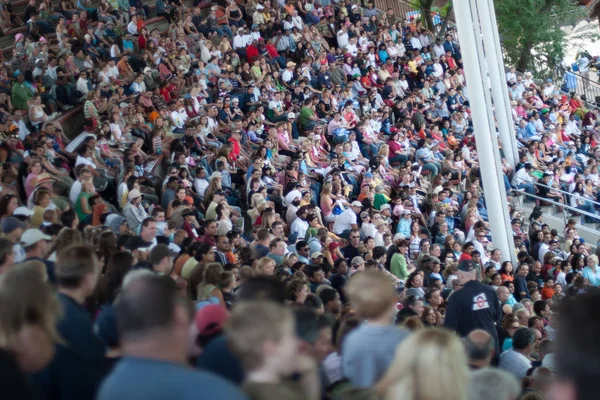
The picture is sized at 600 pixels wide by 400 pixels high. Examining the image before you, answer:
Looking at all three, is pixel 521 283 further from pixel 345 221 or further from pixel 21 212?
pixel 21 212

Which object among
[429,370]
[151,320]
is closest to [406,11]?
[429,370]

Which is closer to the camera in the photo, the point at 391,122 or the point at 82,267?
the point at 82,267

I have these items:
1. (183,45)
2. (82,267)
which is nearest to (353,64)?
(183,45)

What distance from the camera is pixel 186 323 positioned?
2822 millimetres

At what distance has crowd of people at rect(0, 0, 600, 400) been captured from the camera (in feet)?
9.84

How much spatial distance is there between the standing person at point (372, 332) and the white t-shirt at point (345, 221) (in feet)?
30.9

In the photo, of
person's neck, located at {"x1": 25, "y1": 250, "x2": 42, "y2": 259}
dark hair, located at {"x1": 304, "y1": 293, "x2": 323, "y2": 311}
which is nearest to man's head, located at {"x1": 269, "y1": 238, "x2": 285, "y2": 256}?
dark hair, located at {"x1": 304, "y1": 293, "x2": 323, "y2": 311}

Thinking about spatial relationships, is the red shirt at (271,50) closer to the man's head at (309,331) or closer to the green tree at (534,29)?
the green tree at (534,29)

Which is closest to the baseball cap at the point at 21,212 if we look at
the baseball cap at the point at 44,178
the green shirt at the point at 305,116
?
the baseball cap at the point at 44,178

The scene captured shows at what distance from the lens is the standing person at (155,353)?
100 inches

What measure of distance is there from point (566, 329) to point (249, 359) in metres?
1.19

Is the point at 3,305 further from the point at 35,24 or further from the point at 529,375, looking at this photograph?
the point at 35,24

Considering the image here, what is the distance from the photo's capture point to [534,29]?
26.1 metres

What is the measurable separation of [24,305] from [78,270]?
763mm
